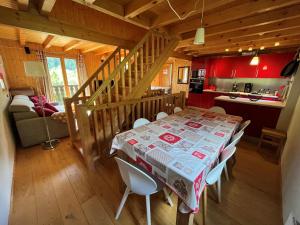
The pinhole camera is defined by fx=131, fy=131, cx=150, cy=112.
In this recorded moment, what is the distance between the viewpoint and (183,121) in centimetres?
190

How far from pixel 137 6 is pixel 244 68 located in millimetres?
4630

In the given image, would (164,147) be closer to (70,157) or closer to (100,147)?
(100,147)

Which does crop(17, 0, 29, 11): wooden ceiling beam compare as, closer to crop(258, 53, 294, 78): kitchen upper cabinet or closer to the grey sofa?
the grey sofa

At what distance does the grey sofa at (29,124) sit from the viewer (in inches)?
97.3

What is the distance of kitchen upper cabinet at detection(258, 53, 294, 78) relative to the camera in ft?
13.1

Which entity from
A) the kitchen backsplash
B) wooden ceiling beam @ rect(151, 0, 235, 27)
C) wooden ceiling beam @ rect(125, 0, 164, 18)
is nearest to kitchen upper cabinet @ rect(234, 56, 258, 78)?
the kitchen backsplash

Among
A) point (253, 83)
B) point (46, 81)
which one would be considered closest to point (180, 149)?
point (253, 83)

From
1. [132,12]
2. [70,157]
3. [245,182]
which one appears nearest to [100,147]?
[70,157]

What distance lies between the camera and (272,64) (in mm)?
4195

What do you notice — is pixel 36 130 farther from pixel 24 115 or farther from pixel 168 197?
pixel 168 197

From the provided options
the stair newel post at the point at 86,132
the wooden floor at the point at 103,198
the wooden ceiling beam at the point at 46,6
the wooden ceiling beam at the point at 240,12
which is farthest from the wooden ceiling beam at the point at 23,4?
the wooden ceiling beam at the point at 240,12

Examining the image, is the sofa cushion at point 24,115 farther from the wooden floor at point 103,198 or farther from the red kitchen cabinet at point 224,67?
the red kitchen cabinet at point 224,67

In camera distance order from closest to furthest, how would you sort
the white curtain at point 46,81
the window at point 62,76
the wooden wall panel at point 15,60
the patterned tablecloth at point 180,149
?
the patterned tablecloth at point 180,149 → the wooden wall panel at point 15,60 → the white curtain at point 46,81 → the window at point 62,76

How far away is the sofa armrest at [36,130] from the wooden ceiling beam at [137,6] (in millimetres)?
2560
